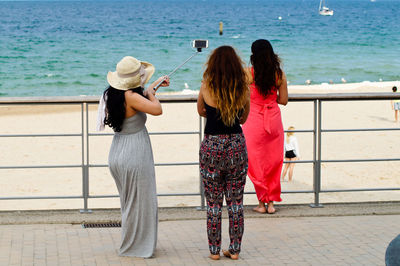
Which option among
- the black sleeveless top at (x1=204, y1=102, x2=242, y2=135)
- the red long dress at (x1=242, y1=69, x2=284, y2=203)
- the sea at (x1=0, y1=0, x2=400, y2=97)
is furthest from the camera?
the sea at (x1=0, y1=0, x2=400, y2=97)

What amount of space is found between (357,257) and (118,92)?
2.32 metres

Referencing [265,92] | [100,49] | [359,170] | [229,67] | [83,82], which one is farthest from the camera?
[100,49]

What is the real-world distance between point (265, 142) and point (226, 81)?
184 cm

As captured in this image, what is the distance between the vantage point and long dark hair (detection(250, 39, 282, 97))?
6773 millimetres

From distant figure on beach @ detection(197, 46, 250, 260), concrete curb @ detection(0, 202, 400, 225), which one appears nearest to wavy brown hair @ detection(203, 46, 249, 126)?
distant figure on beach @ detection(197, 46, 250, 260)

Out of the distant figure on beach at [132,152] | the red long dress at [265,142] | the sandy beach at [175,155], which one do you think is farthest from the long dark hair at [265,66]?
the sandy beach at [175,155]

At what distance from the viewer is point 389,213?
7.09 m

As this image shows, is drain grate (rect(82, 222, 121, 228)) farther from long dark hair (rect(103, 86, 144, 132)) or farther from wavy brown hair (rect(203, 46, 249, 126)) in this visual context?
wavy brown hair (rect(203, 46, 249, 126))

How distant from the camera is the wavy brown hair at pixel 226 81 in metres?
5.37

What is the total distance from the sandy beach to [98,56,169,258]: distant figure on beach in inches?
163

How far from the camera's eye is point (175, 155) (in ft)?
47.0

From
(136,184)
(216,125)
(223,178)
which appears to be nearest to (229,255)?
(223,178)

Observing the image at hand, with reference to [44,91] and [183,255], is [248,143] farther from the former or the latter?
[44,91]

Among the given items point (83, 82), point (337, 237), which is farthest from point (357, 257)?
point (83, 82)
